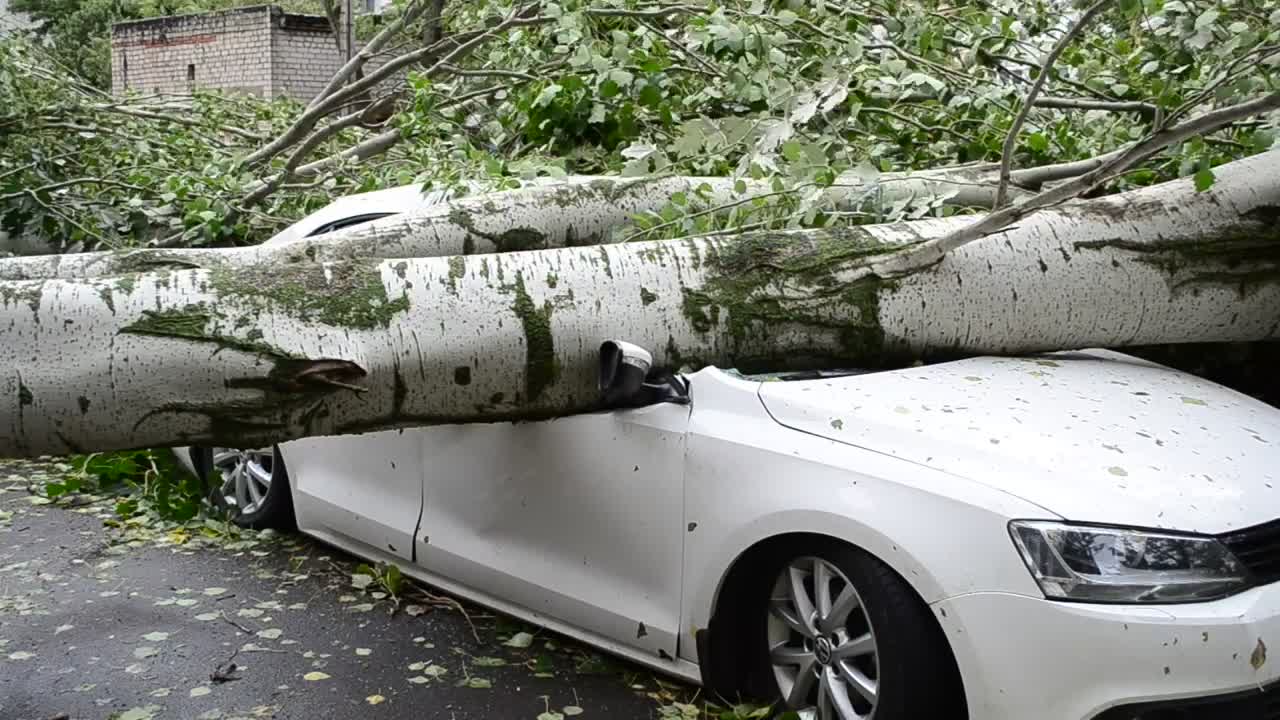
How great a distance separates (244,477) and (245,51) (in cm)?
1869

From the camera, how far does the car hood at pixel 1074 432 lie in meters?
2.83

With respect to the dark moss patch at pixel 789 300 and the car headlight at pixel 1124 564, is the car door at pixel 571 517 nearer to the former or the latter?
the dark moss patch at pixel 789 300

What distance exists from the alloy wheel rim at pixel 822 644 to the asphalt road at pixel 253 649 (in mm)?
515

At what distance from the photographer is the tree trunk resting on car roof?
417cm

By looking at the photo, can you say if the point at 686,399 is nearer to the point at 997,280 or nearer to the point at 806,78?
the point at 997,280

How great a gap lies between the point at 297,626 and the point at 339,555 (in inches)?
32.6

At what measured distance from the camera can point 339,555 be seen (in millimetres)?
5219

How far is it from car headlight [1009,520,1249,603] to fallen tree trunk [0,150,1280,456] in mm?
1028

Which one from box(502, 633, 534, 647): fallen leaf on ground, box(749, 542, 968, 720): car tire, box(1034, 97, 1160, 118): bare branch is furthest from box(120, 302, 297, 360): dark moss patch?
box(1034, 97, 1160, 118): bare branch

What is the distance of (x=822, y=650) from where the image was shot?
325 cm

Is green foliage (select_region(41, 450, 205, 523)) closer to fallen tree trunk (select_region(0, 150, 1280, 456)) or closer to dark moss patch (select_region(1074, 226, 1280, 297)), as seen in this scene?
fallen tree trunk (select_region(0, 150, 1280, 456))

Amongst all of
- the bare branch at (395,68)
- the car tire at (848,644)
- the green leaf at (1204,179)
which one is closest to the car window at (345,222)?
the bare branch at (395,68)

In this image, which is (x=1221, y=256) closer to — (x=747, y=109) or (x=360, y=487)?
(x=747, y=109)

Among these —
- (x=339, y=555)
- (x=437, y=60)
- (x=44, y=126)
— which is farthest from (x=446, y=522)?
(x=44, y=126)
